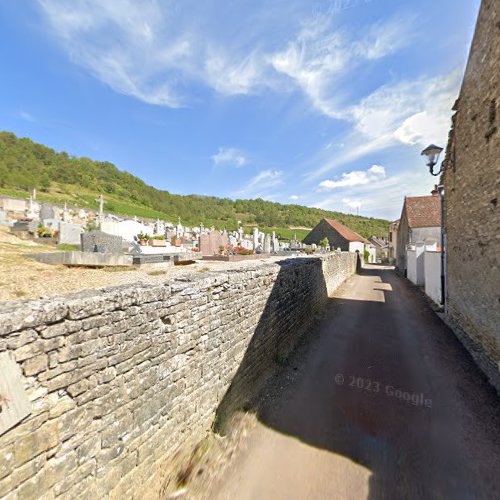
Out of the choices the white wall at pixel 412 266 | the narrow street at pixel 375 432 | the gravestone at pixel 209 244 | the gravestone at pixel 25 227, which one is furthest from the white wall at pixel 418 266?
the gravestone at pixel 25 227

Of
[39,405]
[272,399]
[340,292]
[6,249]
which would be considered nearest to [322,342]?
[272,399]

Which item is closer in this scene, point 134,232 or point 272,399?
point 272,399

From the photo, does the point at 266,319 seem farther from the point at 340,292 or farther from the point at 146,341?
the point at 340,292

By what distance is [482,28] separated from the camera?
5891mm

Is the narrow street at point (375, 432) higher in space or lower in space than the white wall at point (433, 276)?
lower

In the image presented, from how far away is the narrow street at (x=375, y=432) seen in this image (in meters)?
2.78

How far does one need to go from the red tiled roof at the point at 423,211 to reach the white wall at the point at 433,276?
417 inches

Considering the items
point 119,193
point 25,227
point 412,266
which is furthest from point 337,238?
point 119,193

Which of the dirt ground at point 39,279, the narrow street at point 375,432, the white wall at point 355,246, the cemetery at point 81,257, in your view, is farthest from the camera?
the white wall at point 355,246

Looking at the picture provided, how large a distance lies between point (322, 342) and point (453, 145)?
7.57 meters

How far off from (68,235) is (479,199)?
1733 cm

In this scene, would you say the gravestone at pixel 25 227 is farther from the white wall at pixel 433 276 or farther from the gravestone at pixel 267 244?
the white wall at pixel 433 276

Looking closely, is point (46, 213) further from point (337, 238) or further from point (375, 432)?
point (337, 238)

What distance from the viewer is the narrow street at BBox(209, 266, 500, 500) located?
2.78 metres
